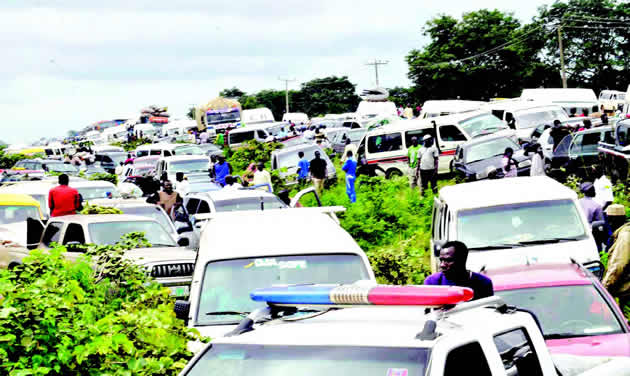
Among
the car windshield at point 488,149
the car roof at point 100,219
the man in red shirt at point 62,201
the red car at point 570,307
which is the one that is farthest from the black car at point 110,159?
the red car at point 570,307

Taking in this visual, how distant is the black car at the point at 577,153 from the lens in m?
22.4

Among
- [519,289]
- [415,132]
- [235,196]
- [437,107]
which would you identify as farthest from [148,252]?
[437,107]

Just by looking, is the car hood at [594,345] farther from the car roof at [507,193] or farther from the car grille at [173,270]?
the car grille at [173,270]

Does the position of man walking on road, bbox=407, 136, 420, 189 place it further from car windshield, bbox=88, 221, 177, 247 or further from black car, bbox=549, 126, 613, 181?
car windshield, bbox=88, 221, 177, 247

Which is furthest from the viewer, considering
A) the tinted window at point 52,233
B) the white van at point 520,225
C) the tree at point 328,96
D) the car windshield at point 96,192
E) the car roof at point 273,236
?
the tree at point 328,96

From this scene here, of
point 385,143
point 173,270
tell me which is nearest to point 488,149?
point 385,143

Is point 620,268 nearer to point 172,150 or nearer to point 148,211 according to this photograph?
point 148,211

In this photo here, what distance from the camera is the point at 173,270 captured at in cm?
1180

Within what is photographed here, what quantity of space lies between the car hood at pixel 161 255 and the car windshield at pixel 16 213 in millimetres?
6446

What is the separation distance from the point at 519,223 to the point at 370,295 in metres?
7.48

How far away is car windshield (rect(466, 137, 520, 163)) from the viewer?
2488cm

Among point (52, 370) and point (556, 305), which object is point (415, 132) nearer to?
point (556, 305)

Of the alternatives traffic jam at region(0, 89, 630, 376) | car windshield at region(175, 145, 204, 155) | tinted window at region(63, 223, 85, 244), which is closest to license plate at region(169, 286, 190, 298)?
traffic jam at region(0, 89, 630, 376)

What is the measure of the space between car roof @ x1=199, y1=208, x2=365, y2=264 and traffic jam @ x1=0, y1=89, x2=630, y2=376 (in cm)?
Answer: 2
